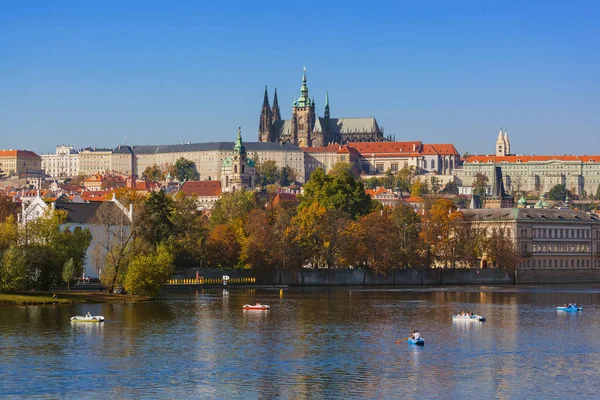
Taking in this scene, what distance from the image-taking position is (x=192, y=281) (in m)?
103

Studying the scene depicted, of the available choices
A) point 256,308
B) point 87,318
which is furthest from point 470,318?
point 87,318

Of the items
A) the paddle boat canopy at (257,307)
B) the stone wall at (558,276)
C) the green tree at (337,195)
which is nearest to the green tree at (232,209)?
the green tree at (337,195)

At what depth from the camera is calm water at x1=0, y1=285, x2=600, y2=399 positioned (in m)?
44.6

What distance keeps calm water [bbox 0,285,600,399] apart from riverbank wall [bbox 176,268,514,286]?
83.9 feet

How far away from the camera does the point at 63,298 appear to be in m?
76.9

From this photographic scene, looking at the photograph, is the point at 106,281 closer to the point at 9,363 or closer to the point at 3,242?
the point at 3,242

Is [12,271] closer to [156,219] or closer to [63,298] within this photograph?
[63,298]

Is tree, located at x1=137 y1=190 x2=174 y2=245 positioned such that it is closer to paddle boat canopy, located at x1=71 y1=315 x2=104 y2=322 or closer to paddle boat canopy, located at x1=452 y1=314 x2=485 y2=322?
paddle boat canopy, located at x1=71 y1=315 x2=104 y2=322

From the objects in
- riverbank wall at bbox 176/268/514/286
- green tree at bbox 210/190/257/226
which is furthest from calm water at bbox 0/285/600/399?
green tree at bbox 210/190/257/226

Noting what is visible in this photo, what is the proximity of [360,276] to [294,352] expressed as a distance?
6079 centimetres

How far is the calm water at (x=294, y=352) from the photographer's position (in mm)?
44594

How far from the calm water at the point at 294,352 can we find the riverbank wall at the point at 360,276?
2556 centimetres

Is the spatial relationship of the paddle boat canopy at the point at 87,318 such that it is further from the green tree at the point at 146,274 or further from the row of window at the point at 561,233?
the row of window at the point at 561,233

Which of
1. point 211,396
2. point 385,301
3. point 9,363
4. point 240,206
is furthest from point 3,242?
point 240,206
